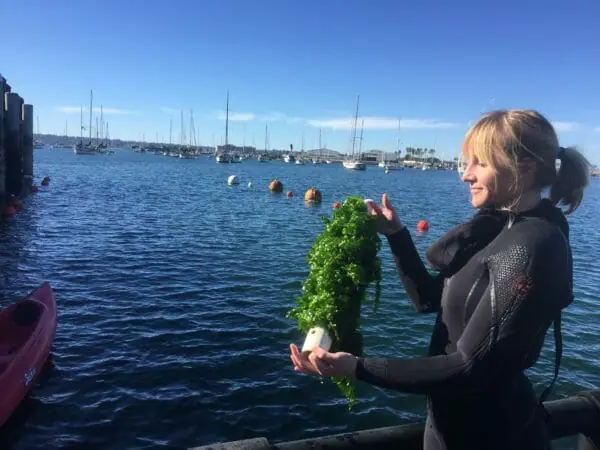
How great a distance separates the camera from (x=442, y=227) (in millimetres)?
38438

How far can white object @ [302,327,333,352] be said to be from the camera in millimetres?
2677

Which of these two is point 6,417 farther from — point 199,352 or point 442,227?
point 442,227

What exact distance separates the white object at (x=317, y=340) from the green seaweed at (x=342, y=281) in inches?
2.8

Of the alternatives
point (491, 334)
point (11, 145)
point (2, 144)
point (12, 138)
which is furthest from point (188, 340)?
point (12, 138)

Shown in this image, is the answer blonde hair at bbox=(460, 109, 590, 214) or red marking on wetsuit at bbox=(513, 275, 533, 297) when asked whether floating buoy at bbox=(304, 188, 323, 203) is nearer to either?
blonde hair at bbox=(460, 109, 590, 214)

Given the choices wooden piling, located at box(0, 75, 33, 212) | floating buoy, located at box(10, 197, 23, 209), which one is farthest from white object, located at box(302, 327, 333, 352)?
floating buoy, located at box(10, 197, 23, 209)

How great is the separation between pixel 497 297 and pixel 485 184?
2.10 ft

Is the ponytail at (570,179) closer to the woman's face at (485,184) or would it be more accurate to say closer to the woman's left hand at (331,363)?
the woman's face at (485,184)

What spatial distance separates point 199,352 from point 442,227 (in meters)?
29.1

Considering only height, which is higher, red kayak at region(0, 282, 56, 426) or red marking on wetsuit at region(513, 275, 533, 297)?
red marking on wetsuit at region(513, 275, 533, 297)

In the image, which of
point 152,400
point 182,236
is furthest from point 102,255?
point 152,400

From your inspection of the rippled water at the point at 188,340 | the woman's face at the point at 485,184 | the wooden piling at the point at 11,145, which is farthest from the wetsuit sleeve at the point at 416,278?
the wooden piling at the point at 11,145

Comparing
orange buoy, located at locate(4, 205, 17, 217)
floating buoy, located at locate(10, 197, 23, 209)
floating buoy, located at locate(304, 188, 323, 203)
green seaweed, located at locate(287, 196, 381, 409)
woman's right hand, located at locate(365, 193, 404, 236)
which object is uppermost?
woman's right hand, located at locate(365, 193, 404, 236)

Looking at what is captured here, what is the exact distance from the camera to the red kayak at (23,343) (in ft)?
31.2
